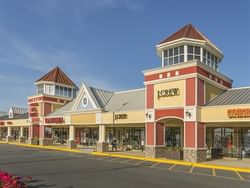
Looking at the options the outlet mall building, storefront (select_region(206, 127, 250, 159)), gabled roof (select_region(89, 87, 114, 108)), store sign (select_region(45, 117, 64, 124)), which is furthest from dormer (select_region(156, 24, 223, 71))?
store sign (select_region(45, 117, 64, 124))

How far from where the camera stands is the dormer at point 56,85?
50875 mm

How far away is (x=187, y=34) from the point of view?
2808 cm

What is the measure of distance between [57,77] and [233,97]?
32603 mm

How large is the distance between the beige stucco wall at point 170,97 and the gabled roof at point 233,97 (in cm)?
230

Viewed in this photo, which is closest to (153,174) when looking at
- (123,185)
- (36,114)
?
(123,185)

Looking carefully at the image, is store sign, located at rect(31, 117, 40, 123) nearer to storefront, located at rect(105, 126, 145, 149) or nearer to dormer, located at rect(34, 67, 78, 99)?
dormer, located at rect(34, 67, 78, 99)

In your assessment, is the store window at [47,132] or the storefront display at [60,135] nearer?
the store window at [47,132]

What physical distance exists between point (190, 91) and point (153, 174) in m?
9.49

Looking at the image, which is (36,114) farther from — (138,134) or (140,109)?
(140,109)

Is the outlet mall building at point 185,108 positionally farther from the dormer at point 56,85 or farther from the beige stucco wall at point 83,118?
the dormer at point 56,85

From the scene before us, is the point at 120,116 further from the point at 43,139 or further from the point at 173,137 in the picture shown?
the point at 43,139

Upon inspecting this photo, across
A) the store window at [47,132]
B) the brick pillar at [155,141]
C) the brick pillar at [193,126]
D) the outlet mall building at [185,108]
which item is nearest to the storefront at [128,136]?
the outlet mall building at [185,108]

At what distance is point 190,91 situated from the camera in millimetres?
25297

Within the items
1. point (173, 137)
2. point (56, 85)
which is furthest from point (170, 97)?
point (56, 85)
